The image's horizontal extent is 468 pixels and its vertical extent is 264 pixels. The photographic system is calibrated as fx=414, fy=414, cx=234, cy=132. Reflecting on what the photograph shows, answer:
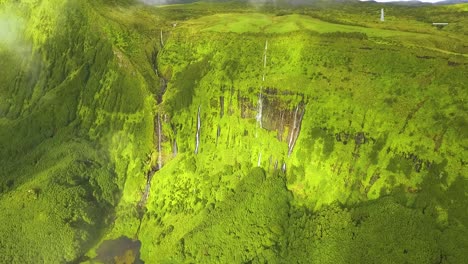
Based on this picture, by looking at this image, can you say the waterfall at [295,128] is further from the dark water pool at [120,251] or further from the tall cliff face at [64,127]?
the dark water pool at [120,251]

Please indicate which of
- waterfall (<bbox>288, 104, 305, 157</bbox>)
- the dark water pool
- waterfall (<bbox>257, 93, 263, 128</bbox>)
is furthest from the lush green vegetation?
the dark water pool

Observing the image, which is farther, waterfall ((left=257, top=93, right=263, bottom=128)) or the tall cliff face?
waterfall ((left=257, top=93, right=263, bottom=128))

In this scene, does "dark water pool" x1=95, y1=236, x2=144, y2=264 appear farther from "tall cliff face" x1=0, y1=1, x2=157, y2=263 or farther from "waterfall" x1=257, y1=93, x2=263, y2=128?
"waterfall" x1=257, y1=93, x2=263, y2=128

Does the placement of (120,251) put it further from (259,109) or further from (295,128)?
(295,128)

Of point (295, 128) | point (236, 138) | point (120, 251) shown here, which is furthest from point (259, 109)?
point (120, 251)

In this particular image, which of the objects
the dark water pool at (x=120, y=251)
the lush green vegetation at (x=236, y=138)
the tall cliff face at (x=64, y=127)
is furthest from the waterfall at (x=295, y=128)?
the dark water pool at (x=120, y=251)

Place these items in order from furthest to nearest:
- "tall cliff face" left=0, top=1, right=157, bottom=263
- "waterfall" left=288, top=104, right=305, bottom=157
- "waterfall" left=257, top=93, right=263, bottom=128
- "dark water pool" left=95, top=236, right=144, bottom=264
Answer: "waterfall" left=257, top=93, right=263, bottom=128
"tall cliff face" left=0, top=1, right=157, bottom=263
"dark water pool" left=95, top=236, right=144, bottom=264
"waterfall" left=288, top=104, right=305, bottom=157

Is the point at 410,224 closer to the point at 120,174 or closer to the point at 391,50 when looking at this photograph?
the point at 391,50

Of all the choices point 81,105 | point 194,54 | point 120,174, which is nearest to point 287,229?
point 120,174

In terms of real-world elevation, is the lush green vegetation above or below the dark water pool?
above

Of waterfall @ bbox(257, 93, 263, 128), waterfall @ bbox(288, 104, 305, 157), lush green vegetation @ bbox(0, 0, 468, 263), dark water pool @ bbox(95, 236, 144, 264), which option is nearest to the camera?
lush green vegetation @ bbox(0, 0, 468, 263)
